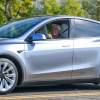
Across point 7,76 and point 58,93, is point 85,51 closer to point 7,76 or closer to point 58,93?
point 58,93

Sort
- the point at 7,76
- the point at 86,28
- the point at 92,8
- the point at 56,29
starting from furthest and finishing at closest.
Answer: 1. the point at 92,8
2. the point at 86,28
3. the point at 56,29
4. the point at 7,76

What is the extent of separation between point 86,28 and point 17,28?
A: 1.40m

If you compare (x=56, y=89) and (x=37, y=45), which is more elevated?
(x=37, y=45)

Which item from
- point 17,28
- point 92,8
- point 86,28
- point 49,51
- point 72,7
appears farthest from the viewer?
point 92,8

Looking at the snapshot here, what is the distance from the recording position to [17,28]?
1015 cm

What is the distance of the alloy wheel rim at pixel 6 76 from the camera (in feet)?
30.9

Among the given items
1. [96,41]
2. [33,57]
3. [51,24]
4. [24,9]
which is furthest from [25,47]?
[24,9]

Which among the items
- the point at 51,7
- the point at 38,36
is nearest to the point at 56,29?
the point at 38,36

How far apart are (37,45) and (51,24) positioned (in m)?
0.73

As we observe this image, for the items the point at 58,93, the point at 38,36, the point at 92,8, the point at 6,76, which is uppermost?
the point at 92,8

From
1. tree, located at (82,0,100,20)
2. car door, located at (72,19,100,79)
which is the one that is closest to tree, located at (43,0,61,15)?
tree, located at (82,0,100,20)

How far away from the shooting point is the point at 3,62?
9406 mm

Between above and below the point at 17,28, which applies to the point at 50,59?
below

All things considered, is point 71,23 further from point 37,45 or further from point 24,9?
point 24,9
